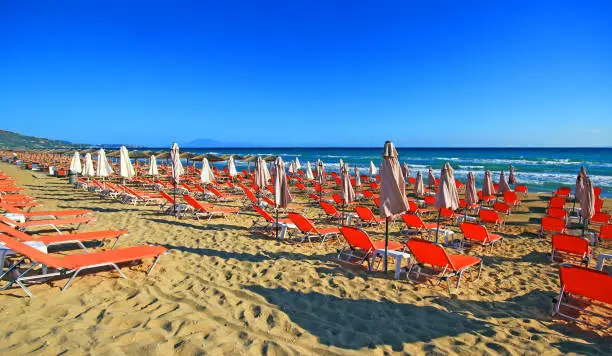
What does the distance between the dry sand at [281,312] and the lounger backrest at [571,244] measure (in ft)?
1.39

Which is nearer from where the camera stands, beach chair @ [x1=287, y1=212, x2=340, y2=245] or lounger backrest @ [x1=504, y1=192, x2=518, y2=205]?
beach chair @ [x1=287, y1=212, x2=340, y2=245]

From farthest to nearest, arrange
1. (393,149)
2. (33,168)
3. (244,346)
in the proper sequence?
(33,168) → (393,149) → (244,346)

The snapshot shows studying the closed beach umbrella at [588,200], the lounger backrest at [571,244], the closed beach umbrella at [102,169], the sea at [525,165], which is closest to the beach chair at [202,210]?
the closed beach umbrella at [102,169]

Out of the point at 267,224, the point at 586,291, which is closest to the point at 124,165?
the point at 267,224

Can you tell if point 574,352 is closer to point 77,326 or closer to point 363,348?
point 363,348

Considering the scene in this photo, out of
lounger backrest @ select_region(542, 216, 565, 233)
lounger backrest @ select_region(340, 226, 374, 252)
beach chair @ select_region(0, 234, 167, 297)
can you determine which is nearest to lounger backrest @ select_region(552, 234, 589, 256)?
lounger backrest @ select_region(542, 216, 565, 233)

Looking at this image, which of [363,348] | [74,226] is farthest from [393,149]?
[74,226]

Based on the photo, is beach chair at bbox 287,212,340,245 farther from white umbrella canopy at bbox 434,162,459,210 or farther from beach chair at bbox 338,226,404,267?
white umbrella canopy at bbox 434,162,459,210

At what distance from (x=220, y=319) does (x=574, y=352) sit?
3.26m

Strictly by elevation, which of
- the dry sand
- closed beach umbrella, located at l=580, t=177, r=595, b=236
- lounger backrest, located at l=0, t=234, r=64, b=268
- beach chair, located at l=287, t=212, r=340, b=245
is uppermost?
closed beach umbrella, located at l=580, t=177, r=595, b=236

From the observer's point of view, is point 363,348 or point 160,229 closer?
point 363,348

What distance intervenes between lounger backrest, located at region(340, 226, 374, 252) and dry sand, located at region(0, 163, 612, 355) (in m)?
0.42

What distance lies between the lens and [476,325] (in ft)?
11.4

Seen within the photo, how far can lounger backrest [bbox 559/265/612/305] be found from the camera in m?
3.53
